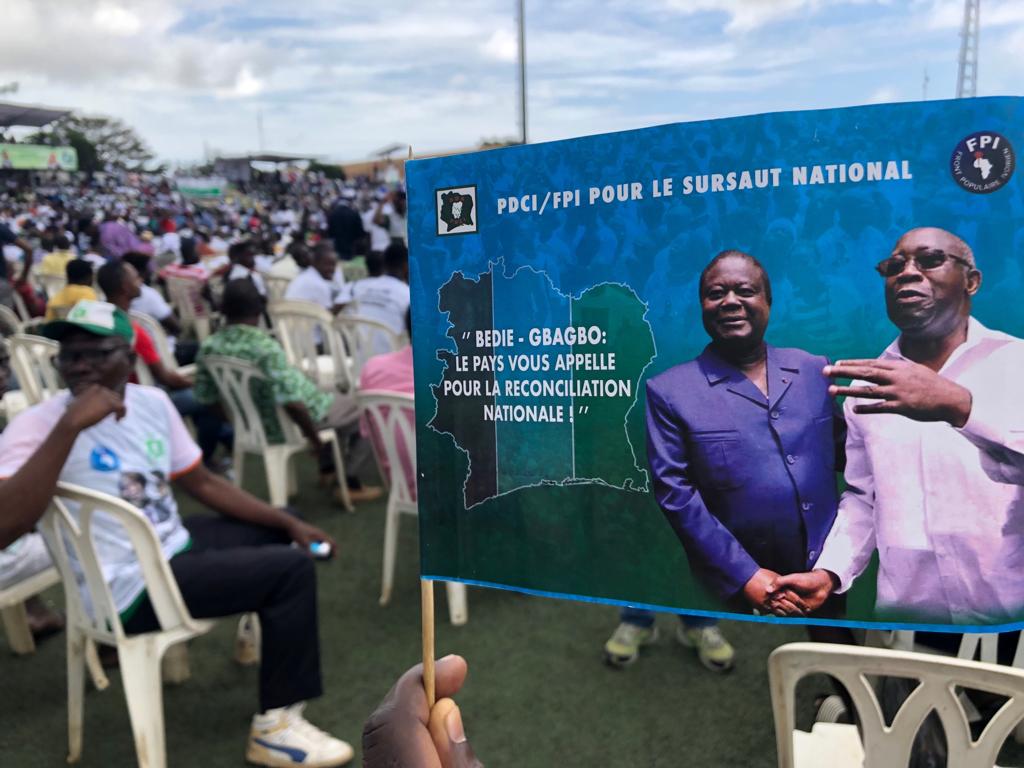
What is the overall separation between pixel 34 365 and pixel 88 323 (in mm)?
3120

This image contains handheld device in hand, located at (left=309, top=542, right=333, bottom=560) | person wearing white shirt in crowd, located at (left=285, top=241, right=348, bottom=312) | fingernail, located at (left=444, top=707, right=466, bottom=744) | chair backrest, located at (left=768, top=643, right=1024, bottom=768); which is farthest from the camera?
person wearing white shirt in crowd, located at (left=285, top=241, right=348, bottom=312)

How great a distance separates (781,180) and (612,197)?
0.20 m

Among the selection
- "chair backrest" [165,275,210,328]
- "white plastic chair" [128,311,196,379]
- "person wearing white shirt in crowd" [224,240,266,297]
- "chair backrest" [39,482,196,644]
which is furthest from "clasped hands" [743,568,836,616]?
"chair backrest" [165,275,210,328]

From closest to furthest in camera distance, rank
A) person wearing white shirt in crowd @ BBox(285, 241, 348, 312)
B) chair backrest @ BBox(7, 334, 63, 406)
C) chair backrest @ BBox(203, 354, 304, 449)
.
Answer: chair backrest @ BBox(203, 354, 304, 449) → chair backrest @ BBox(7, 334, 63, 406) → person wearing white shirt in crowd @ BBox(285, 241, 348, 312)

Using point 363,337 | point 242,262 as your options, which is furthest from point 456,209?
point 242,262

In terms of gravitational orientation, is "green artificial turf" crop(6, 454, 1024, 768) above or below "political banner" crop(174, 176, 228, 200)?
below

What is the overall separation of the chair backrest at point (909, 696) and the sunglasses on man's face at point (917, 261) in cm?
74

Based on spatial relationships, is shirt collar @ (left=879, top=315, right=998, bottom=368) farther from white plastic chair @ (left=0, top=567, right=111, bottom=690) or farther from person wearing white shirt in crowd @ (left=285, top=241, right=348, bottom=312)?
person wearing white shirt in crowd @ (left=285, top=241, right=348, bottom=312)

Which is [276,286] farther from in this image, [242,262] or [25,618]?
[25,618]

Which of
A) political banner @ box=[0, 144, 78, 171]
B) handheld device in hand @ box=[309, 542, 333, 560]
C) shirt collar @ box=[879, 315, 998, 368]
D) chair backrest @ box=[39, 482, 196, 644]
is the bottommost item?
handheld device in hand @ box=[309, 542, 333, 560]

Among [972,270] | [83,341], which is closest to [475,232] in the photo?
[972,270]

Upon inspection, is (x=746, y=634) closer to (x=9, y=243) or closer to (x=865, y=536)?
(x=865, y=536)

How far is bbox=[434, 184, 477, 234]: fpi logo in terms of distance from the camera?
42.7 inches

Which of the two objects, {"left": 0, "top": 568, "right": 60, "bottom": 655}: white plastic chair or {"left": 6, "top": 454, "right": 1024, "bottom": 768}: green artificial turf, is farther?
{"left": 0, "top": 568, "right": 60, "bottom": 655}: white plastic chair
